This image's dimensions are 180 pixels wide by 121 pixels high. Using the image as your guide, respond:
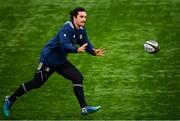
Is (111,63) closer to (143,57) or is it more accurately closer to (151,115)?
(143,57)

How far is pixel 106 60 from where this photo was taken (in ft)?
38.9

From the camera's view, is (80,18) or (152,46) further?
(152,46)

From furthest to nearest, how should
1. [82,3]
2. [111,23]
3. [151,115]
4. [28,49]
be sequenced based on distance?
[82,3] → [111,23] → [28,49] → [151,115]

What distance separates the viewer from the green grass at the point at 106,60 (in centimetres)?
966

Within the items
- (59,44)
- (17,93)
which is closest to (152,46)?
(59,44)

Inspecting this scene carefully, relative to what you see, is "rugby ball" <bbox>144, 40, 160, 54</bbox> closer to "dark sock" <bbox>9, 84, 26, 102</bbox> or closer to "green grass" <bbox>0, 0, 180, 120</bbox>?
"green grass" <bbox>0, 0, 180, 120</bbox>

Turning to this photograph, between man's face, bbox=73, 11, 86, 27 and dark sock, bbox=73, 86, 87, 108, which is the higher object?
man's face, bbox=73, 11, 86, 27

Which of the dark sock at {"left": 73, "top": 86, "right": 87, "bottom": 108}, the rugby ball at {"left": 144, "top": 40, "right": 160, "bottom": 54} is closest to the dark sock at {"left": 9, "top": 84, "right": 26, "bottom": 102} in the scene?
the dark sock at {"left": 73, "top": 86, "right": 87, "bottom": 108}

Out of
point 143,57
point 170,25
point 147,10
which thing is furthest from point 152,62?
point 147,10

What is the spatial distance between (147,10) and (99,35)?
1.81 metres

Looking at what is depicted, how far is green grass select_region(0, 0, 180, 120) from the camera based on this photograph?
31.7 feet

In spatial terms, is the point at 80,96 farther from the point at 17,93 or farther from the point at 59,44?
the point at 17,93

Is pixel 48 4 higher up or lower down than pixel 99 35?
higher up

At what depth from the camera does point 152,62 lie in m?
11.5
